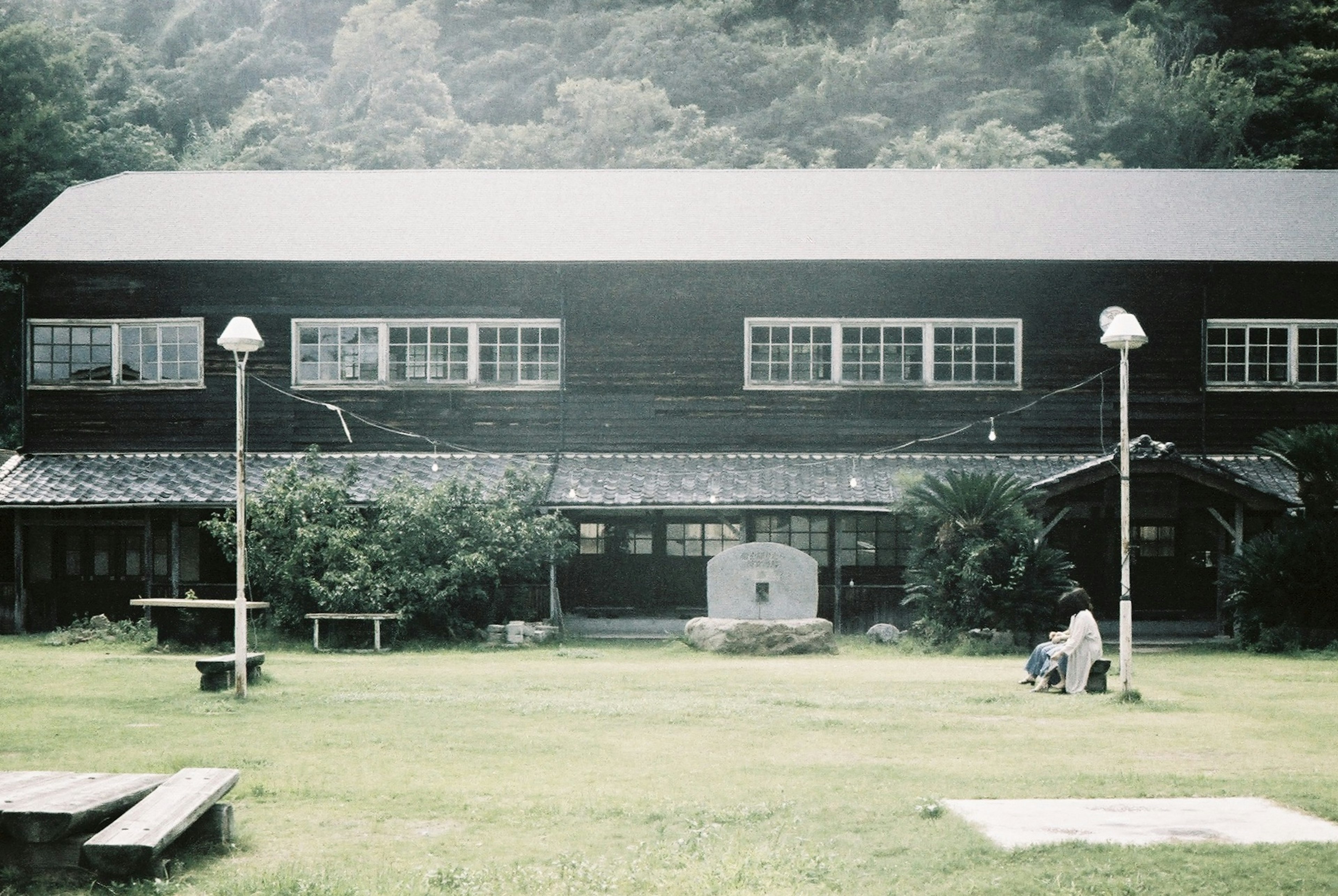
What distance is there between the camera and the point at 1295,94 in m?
50.7

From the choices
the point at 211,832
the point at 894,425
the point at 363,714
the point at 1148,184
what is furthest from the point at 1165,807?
the point at 1148,184

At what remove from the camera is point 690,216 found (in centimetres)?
2867

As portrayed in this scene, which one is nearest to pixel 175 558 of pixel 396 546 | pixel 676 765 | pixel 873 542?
pixel 396 546

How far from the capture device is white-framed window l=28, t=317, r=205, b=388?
27141 mm

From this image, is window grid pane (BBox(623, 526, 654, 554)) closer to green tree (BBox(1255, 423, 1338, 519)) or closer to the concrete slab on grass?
green tree (BBox(1255, 423, 1338, 519))

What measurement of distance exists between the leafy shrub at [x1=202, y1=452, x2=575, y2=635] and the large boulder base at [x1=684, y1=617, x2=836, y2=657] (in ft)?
11.5

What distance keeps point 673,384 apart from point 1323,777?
17578 millimetres

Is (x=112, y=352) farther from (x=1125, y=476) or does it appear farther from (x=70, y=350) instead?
(x=1125, y=476)

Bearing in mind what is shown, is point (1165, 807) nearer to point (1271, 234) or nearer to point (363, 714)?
point (363, 714)

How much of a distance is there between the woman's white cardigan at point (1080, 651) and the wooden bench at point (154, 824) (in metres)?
9.81

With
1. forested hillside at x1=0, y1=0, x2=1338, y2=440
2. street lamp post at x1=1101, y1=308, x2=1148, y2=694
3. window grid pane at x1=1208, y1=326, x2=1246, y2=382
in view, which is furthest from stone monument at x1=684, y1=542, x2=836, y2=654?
forested hillside at x1=0, y1=0, x2=1338, y2=440

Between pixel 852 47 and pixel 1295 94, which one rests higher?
pixel 852 47

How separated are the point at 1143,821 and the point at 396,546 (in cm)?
1584

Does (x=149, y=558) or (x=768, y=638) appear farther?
(x=149, y=558)
